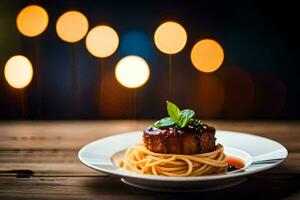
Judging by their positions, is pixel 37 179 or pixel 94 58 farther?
pixel 94 58

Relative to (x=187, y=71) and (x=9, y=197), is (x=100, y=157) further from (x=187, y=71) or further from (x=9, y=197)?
(x=187, y=71)

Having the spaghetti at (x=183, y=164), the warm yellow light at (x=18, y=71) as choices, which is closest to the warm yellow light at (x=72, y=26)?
the warm yellow light at (x=18, y=71)

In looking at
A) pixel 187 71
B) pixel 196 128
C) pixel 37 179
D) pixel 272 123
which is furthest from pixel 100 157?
pixel 187 71

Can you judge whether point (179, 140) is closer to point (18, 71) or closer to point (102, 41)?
point (102, 41)

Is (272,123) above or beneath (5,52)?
beneath

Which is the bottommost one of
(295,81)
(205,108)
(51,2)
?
(205,108)

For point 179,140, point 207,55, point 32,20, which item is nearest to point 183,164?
point 179,140

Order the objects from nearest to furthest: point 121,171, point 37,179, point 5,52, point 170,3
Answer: point 121,171, point 37,179, point 170,3, point 5,52

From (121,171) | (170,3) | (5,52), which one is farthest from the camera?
(5,52)
